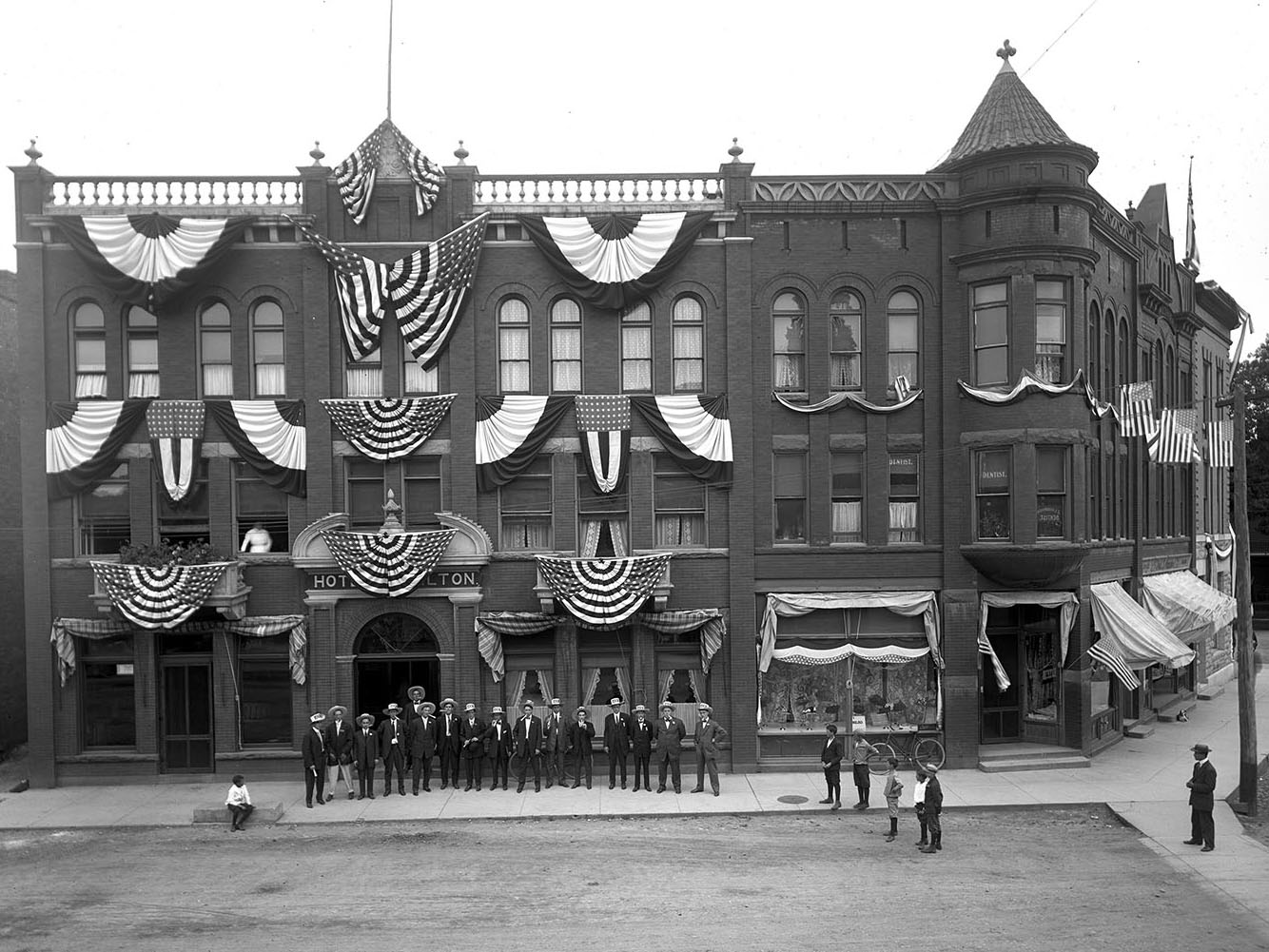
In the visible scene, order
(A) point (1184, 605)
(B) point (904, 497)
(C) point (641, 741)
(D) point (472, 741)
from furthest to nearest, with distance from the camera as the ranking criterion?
(A) point (1184, 605) → (B) point (904, 497) → (D) point (472, 741) → (C) point (641, 741)

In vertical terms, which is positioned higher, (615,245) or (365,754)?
(615,245)

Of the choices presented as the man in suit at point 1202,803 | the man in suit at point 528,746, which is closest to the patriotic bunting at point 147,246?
the man in suit at point 528,746

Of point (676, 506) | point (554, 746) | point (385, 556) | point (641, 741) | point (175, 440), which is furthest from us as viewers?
point (676, 506)

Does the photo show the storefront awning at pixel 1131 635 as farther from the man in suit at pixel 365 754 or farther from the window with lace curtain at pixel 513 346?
the man in suit at pixel 365 754

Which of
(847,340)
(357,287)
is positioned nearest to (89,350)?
(357,287)

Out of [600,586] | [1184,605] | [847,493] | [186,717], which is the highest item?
[847,493]

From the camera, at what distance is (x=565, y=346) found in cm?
2248

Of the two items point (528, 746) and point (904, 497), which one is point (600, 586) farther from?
point (904, 497)

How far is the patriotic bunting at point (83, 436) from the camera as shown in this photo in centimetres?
2156

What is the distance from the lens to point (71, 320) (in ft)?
72.2

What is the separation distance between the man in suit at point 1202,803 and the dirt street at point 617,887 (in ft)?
3.25

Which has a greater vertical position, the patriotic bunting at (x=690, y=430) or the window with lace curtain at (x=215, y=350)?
the window with lace curtain at (x=215, y=350)

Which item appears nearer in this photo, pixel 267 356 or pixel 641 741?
pixel 641 741

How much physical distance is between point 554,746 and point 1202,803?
12361 millimetres
